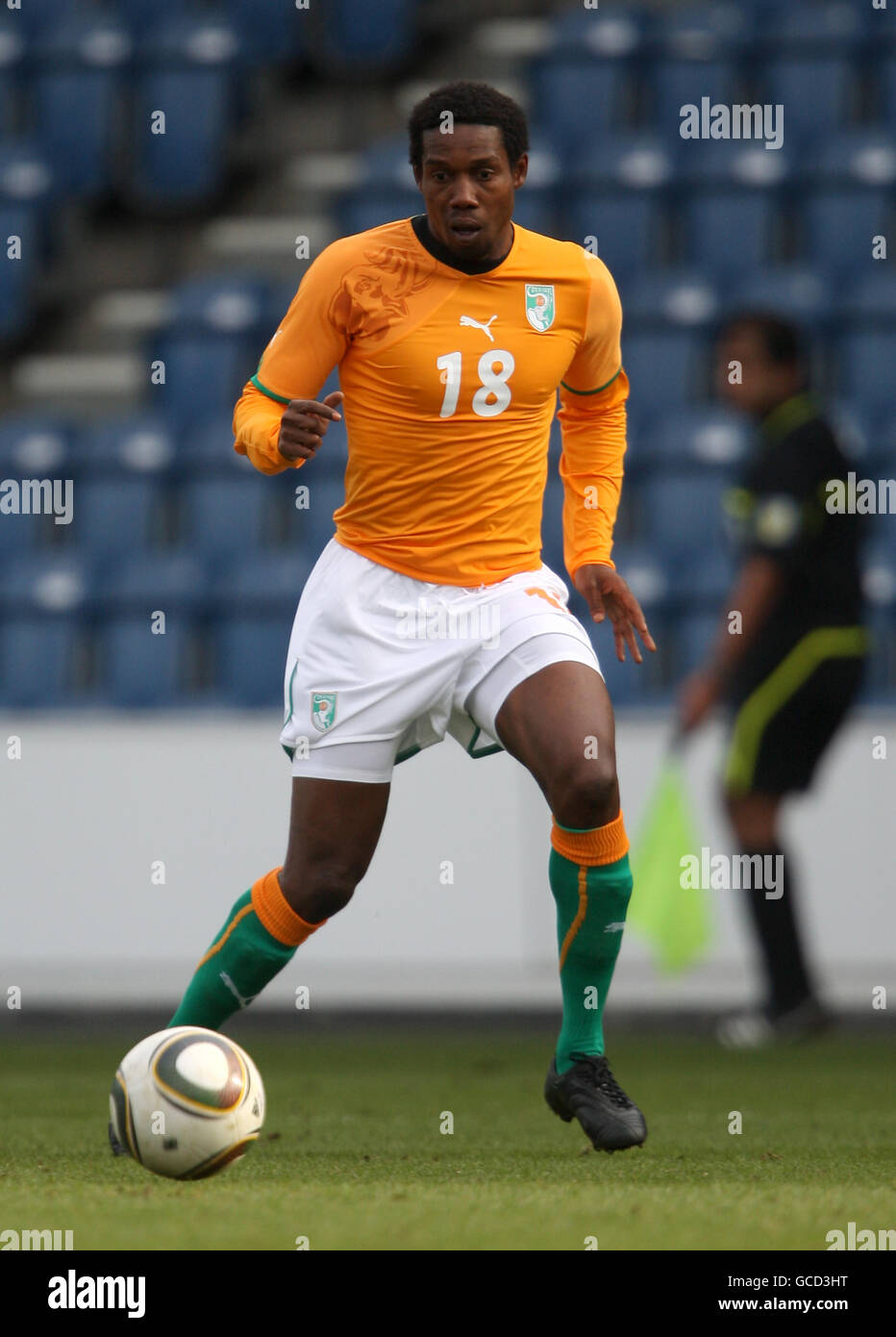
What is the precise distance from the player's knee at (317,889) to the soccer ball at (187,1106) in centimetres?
43

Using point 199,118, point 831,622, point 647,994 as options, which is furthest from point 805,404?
point 199,118

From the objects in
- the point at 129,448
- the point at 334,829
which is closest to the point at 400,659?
the point at 334,829

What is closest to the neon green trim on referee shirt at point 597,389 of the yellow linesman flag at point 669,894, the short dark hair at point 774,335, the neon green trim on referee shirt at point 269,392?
the neon green trim on referee shirt at point 269,392

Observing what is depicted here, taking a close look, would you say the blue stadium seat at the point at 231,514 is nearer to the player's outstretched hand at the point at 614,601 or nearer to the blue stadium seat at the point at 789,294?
the blue stadium seat at the point at 789,294

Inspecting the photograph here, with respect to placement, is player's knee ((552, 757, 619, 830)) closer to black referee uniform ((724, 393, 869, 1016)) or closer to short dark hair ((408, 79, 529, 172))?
short dark hair ((408, 79, 529, 172))

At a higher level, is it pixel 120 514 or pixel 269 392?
pixel 269 392

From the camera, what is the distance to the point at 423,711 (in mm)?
4328

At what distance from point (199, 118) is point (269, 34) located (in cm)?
92

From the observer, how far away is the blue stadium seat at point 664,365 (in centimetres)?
1013

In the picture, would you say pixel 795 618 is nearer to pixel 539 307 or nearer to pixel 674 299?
pixel 539 307

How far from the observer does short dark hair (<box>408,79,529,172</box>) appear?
4.21 m

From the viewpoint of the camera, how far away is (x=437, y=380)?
168 inches

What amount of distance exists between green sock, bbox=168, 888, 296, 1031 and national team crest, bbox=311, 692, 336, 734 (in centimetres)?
40

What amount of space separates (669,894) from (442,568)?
11.4 ft
